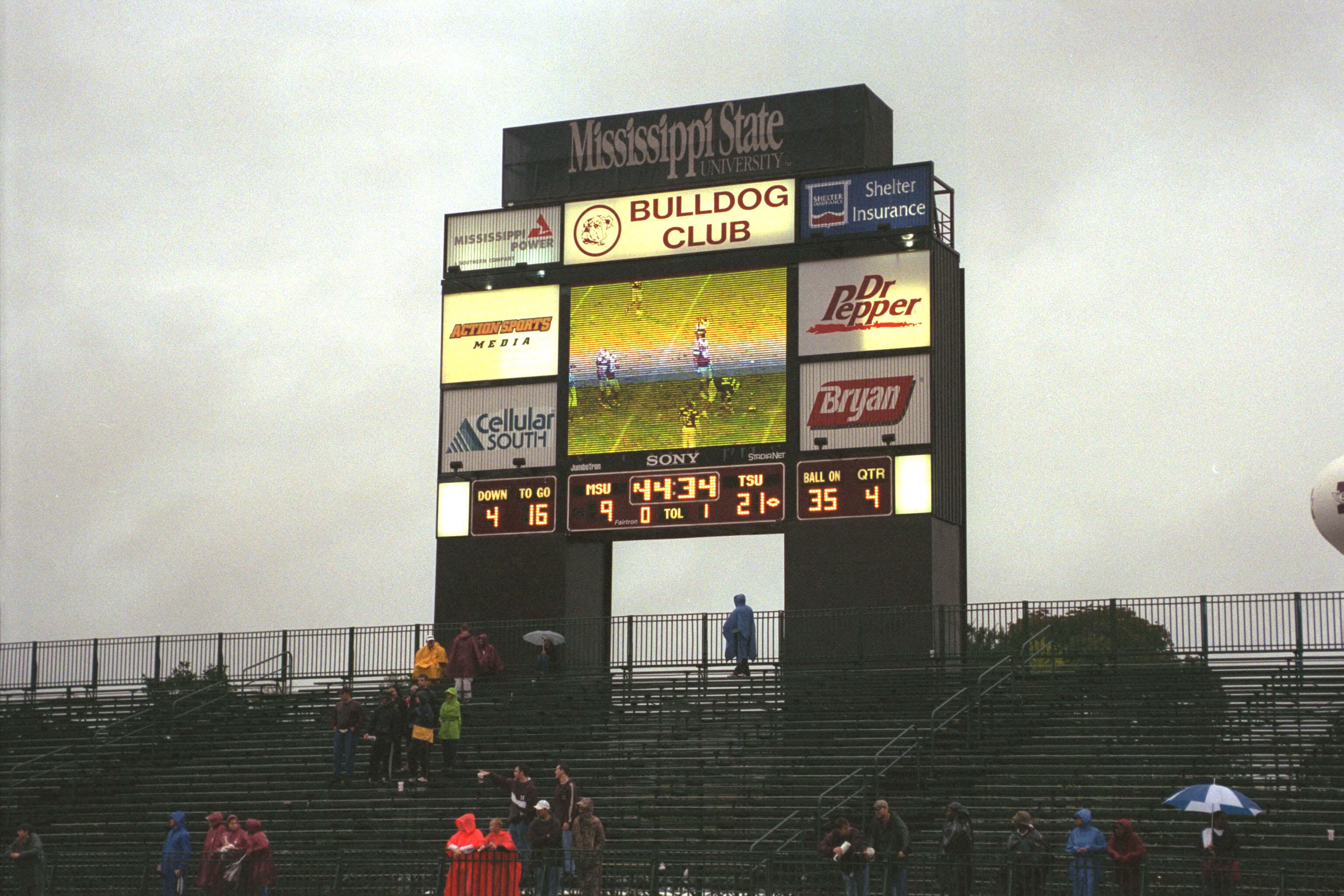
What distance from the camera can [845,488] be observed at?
3200cm

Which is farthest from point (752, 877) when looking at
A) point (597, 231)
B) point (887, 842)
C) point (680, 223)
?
point (597, 231)

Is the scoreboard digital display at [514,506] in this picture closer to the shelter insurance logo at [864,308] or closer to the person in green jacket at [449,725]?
the person in green jacket at [449,725]

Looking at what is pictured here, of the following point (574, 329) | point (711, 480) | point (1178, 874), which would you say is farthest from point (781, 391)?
point (1178, 874)

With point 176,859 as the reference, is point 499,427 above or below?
above

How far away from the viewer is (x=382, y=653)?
116 ft

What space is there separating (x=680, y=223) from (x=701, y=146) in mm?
1606

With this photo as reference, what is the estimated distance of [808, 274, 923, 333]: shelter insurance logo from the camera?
3238 centimetres

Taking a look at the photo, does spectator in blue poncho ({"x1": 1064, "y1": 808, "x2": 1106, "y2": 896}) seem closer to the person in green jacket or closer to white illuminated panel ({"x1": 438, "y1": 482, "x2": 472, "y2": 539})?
the person in green jacket

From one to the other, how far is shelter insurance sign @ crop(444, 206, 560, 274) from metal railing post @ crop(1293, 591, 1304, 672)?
1336 centimetres

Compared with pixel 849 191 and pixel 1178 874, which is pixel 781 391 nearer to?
pixel 849 191

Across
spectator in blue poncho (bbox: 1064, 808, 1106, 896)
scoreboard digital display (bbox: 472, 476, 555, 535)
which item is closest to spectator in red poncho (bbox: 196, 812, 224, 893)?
spectator in blue poncho (bbox: 1064, 808, 1106, 896)

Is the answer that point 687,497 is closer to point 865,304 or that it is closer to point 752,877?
point 865,304

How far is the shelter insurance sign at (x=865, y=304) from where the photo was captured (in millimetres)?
32250

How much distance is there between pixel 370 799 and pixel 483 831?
2.22 m
